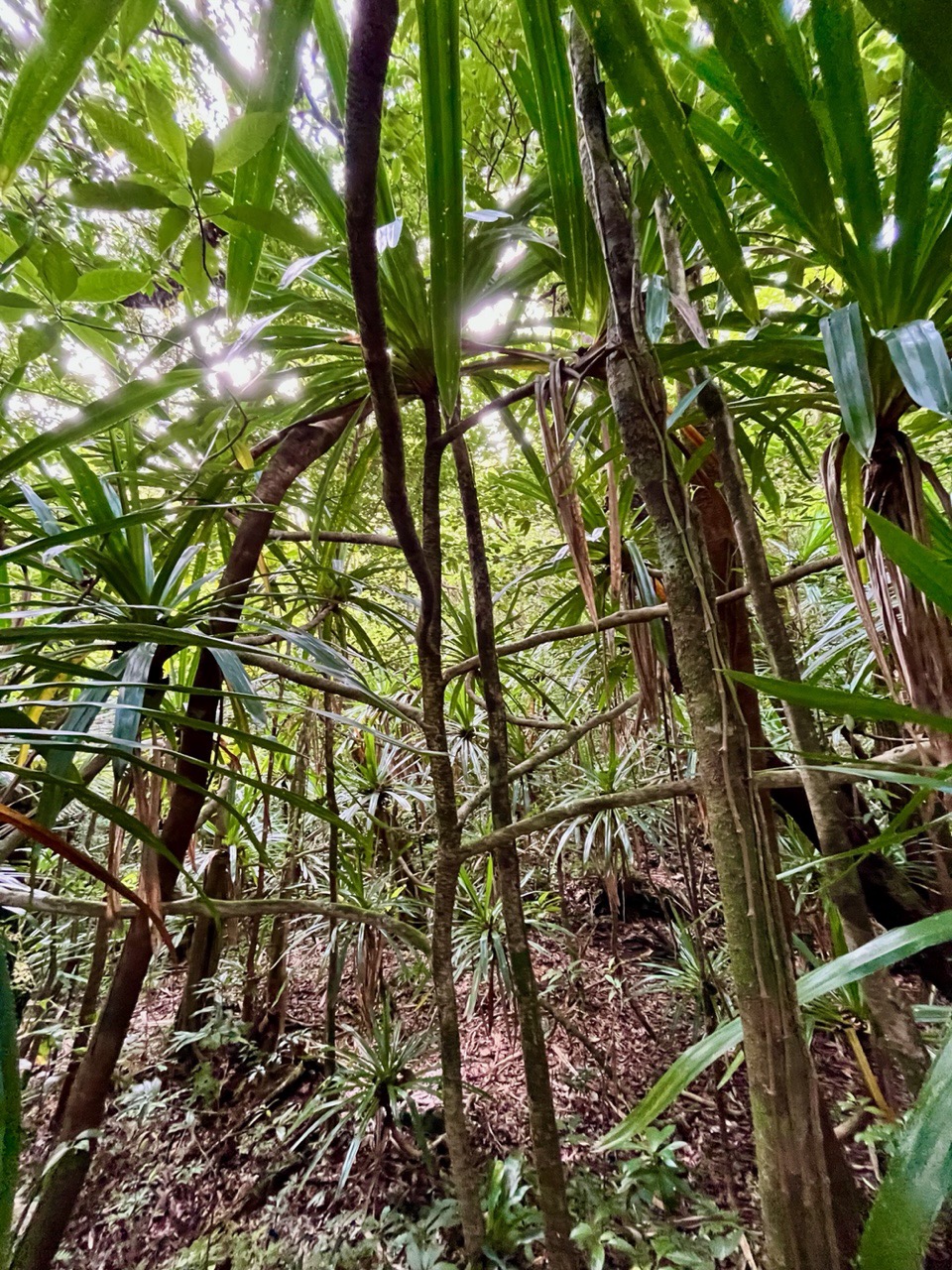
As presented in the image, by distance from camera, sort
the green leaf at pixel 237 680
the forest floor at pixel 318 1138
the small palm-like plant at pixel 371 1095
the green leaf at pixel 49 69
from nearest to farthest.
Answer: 1. the green leaf at pixel 49 69
2. the green leaf at pixel 237 680
3. the forest floor at pixel 318 1138
4. the small palm-like plant at pixel 371 1095

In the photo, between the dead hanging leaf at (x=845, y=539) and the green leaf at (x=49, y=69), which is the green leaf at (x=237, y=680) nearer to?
the green leaf at (x=49, y=69)

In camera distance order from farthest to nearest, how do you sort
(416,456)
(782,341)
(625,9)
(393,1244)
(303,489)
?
1. (416,456)
2. (303,489)
3. (393,1244)
4. (782,341)
5. (625,9)

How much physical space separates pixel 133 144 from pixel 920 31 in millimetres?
441

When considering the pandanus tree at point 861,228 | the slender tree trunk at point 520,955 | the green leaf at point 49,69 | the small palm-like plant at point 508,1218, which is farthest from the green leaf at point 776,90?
the small palm-like plant at point 508,1218

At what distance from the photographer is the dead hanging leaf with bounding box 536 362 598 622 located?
562mm

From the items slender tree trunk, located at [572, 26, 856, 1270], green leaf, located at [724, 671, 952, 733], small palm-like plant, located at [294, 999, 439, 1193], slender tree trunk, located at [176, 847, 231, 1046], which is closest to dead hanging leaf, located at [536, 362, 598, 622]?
slender tree trunk, located at [572, 26, 856, 1270]

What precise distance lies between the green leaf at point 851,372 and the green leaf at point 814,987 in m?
0.39

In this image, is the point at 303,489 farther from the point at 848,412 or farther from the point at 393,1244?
the point at 393,1244

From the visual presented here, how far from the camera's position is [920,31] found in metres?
0.26

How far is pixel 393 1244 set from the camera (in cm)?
106

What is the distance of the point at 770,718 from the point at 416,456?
1.20m

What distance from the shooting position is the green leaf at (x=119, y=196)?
0.30 meters

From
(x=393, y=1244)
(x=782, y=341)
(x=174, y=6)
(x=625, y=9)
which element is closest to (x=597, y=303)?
(x=782, y=341)

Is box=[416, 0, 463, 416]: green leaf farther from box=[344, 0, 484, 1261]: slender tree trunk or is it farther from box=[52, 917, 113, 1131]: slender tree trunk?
box=[52, 917, 113, 1131]: slender tree trunk
